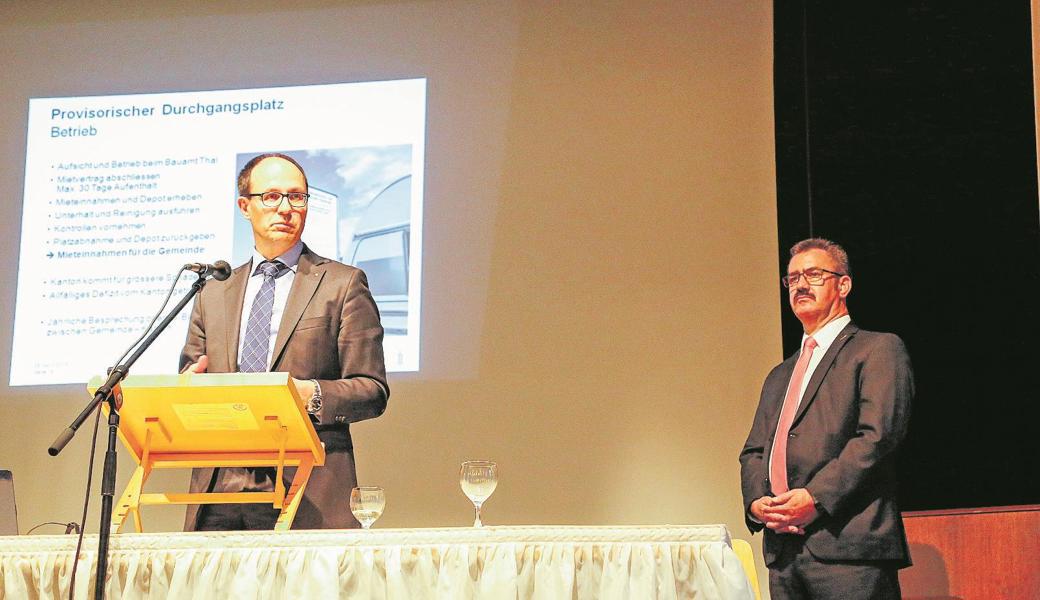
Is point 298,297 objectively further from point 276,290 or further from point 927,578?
point 927,578

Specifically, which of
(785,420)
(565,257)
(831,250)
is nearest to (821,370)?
(785,420)

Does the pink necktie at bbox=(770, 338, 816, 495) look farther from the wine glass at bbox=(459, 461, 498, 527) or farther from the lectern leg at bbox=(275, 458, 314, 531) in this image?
the lectern leg at bbox=(275, 458, 314, 531)

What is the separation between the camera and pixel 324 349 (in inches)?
117

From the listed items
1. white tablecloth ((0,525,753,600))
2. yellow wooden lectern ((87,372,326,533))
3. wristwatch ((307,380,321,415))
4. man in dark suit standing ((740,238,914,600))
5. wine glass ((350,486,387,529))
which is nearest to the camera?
white tablecloth ((0,525,753,600))

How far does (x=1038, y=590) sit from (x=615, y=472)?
1672 mm

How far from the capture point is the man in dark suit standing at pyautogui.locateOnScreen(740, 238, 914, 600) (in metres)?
2.94

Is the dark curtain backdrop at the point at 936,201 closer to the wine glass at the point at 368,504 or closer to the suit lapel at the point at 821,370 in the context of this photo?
the suit lapel at the point at 821,370

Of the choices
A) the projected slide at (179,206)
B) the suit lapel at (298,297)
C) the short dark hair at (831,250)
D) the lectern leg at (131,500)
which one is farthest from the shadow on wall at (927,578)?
the lectern leg at (131,500)

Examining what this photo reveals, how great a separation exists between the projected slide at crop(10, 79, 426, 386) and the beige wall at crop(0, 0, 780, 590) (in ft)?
0.38

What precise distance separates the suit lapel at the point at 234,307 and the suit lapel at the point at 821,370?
157 centimetres

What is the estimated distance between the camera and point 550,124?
16.3 feet

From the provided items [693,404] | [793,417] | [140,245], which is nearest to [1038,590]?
[793,417]

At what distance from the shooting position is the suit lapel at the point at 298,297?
2.96m

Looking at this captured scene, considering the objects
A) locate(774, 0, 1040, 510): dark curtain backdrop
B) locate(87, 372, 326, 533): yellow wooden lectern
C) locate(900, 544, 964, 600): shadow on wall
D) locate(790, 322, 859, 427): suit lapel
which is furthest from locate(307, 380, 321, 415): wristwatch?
locate(774, 0, 1040, 510): dark curtain backdrop
